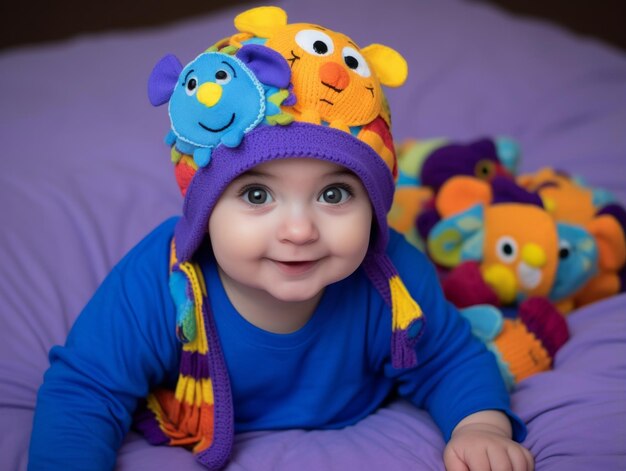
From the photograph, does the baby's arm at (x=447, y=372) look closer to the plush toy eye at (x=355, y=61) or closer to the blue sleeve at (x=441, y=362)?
the blue sleeve at (x=441, y=362)

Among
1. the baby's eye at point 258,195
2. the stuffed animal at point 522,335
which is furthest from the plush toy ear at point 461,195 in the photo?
the baby's eye at point 258,195

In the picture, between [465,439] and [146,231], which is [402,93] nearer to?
[146,231]

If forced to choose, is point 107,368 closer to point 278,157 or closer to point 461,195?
point 278,157

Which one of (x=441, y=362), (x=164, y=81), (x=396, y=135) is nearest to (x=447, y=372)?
(x=441, y=362)

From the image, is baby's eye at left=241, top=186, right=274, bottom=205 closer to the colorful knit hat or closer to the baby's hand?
the colorful knit hat

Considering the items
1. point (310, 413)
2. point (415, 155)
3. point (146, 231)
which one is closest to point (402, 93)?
point (415, 155)

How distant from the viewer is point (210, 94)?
98 centimetres

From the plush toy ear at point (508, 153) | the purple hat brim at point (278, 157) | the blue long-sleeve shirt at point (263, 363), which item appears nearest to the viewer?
the purple hat brim at point (278, 157)

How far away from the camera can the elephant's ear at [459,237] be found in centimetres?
147

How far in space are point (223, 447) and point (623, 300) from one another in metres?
0.78

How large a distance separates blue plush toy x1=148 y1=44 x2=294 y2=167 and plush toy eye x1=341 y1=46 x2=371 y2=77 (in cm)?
11

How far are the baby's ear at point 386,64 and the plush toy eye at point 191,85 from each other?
26 cm

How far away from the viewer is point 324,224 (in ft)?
3.32

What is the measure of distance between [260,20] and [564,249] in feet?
2.34
